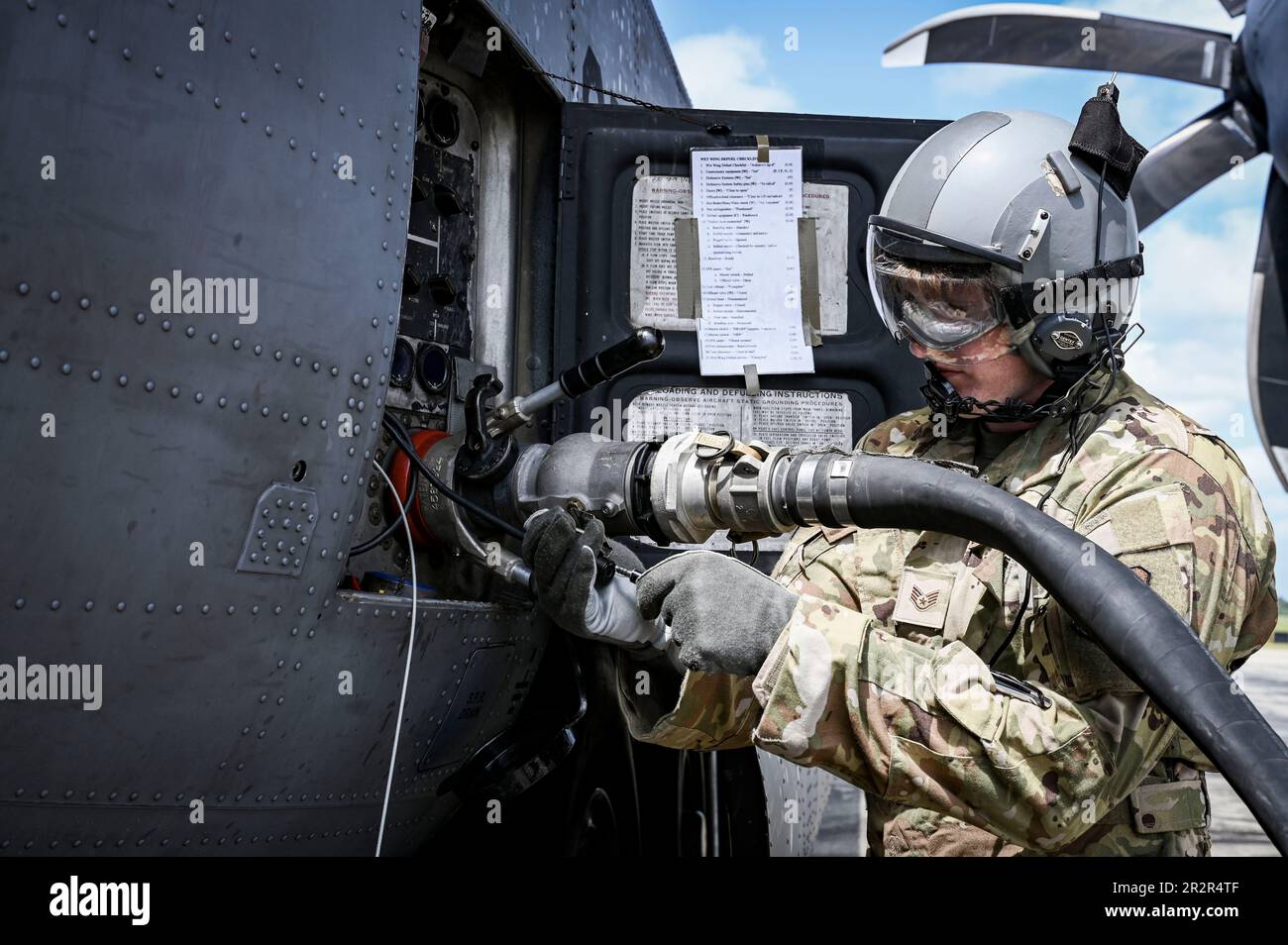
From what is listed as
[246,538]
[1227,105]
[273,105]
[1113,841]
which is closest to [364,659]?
[246,538]

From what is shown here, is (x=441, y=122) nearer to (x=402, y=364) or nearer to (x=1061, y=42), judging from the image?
(x=402, y=364)

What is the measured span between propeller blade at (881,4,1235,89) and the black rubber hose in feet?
37.1

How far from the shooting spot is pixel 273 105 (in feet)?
6.33

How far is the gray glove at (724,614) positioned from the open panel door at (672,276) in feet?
4.29

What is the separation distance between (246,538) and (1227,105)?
13984 millimetres

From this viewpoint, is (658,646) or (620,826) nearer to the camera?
(658,646)

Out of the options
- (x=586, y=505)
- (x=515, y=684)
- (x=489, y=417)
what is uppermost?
(x=489, y=417)

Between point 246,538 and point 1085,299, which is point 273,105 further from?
point 1085,299

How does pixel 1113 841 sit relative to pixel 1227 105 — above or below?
below

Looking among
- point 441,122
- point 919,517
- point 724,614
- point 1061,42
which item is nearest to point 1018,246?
point 919,517

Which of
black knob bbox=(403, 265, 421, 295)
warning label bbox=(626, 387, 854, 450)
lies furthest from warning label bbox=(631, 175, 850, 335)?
black knob bbox=(403, 265, 421, 295)

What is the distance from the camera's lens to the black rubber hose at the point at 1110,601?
1.64 meters

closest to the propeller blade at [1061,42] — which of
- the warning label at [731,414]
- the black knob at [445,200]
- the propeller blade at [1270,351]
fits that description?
the propeller blade at [1270,351]

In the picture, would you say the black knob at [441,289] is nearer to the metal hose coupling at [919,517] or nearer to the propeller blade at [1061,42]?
the metal hose coupling at [919,517]
